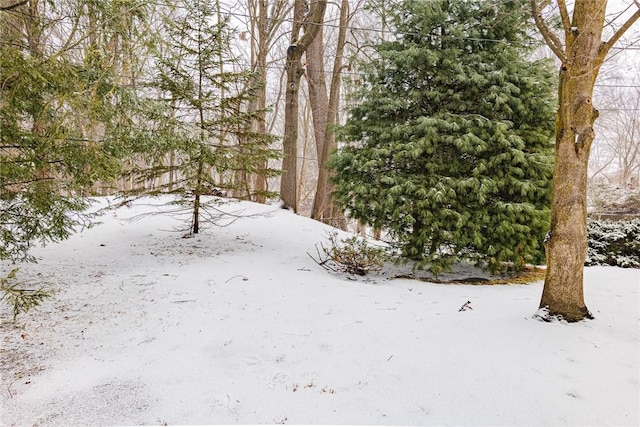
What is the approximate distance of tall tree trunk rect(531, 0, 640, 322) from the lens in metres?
3.37

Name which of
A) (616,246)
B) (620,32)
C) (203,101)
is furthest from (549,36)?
(616,246)

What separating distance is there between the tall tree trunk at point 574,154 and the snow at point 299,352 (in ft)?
1.19

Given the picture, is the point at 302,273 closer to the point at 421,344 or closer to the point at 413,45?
the point at 421,344

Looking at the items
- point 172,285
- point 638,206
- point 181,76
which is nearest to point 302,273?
point 172,285

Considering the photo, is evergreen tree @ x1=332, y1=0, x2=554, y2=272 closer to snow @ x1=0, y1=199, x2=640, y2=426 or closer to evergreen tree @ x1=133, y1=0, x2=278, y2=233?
snow @ x1=0, y1=199, x2=640, y2=426

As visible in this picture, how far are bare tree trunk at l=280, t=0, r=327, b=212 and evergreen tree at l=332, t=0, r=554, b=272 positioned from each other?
3.36 m

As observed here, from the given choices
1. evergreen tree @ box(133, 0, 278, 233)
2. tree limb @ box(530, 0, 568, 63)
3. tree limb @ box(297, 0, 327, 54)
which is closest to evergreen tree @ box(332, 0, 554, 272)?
tree limb @ box(530, 0, 568, 63)

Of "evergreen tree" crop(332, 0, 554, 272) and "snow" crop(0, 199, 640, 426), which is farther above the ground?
"evergreen tree" crop(332, 0, 554, 272)

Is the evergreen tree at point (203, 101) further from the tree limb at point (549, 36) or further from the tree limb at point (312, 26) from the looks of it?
the tree limb at point (549, 36)

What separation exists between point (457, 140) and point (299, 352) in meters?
3.60

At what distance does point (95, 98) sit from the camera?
301 cm

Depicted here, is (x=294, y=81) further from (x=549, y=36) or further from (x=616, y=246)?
(x=616, y=246)

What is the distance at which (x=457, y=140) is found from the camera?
495 centimetres

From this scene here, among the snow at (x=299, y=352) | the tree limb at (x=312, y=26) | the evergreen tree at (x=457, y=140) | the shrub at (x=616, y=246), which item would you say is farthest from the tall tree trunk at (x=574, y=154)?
the tree limb at (x=312, y=26)
